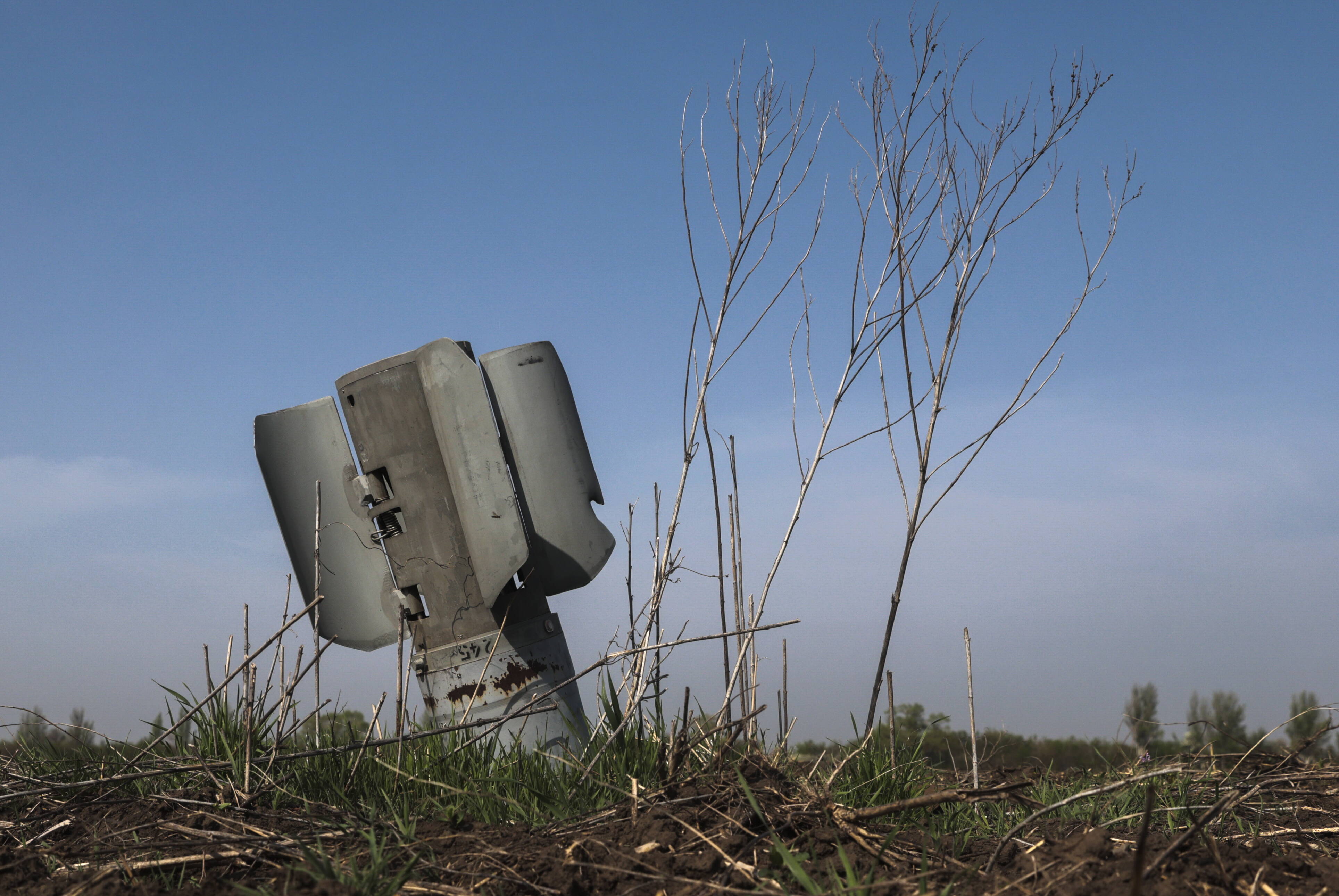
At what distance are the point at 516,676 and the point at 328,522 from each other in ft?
2.85

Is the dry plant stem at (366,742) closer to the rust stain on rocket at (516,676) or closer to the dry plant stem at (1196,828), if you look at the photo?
the rust stain on rocket at (516,676)

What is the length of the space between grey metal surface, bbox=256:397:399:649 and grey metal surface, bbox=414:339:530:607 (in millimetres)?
399

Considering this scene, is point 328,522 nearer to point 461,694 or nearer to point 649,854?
point 461,694

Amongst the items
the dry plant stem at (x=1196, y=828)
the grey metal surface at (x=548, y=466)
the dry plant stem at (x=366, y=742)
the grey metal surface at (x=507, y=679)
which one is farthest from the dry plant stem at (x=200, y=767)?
the dry plant stem at (x=1196, y=828)

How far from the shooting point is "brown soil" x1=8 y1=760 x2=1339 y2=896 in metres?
1.54

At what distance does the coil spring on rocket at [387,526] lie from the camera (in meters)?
3.27

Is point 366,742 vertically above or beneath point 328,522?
beneath

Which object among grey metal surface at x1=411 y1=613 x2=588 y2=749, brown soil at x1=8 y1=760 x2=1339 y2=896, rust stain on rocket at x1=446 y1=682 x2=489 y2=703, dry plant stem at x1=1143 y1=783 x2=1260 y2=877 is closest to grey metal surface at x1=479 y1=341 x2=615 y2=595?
grey metal surface at x1=411 y1=613 x2=588 y2=749

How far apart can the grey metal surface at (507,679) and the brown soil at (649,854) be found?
3.46 feet

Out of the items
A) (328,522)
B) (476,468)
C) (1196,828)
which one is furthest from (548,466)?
(1196,828)

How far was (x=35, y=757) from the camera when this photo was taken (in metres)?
3.04

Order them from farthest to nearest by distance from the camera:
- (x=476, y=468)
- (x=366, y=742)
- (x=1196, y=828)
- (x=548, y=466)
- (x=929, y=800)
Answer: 1. (x=548, y=466)
2. (x=476, y=468)
3. (x=366, y=742)
4. (x=929, y=800)
5. (x=1196, y=828)

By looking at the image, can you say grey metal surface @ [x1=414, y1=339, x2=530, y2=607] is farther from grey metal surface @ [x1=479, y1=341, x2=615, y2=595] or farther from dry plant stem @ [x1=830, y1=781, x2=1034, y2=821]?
dry plant stem @ [x1=830, y1=781, x2=1034, y2=821]

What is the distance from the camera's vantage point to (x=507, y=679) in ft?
10.3
